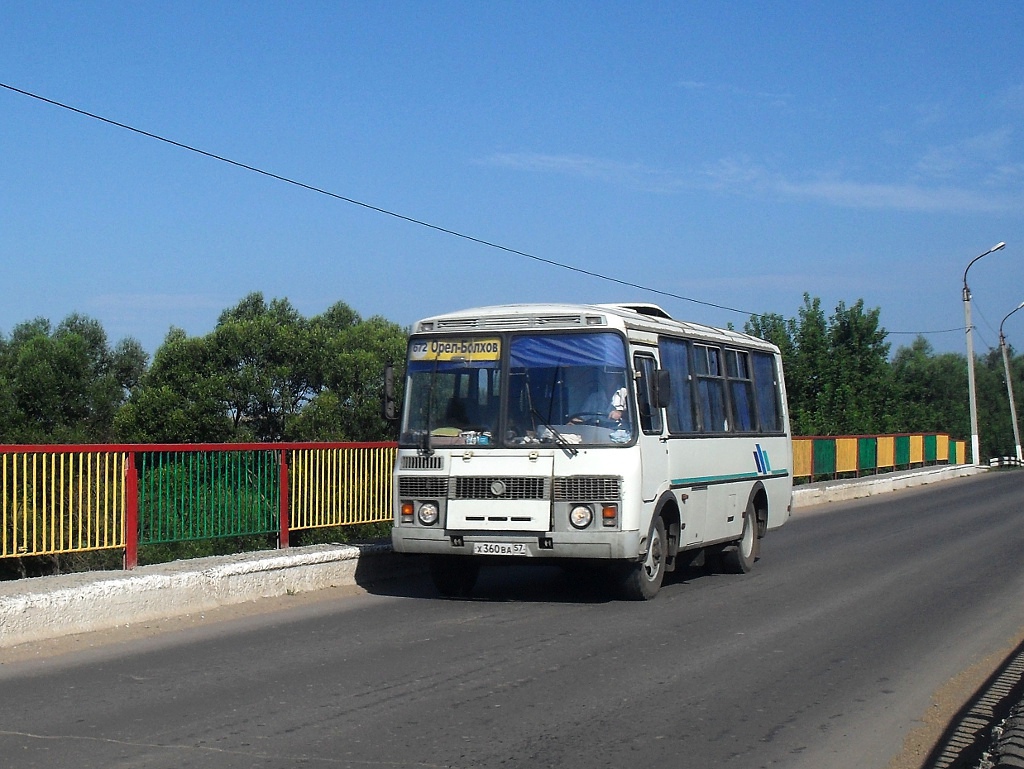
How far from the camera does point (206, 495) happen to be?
37.4ft

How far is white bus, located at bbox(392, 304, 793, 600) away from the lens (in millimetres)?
10883

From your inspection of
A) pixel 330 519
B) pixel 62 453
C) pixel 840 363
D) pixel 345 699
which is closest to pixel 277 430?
pixel 840 363

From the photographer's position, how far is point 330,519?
13.3 metres

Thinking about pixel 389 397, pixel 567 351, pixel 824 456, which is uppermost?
pixel 567 351

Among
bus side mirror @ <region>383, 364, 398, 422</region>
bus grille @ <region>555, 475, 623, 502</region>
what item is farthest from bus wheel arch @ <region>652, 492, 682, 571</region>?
bus side mirror @ <region>383, 364, 398, 422</region>

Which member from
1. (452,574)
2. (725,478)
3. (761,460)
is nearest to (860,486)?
(761,460)

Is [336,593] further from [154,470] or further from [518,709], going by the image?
[518,709]

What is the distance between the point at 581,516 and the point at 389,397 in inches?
94.5

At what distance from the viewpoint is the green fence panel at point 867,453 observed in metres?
36.7

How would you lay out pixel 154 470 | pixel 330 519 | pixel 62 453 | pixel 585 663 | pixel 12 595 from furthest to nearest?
pixel 330 519 < pixel 154 470 < pixel 62 453 < pixel 12 595 < pixel 585 663

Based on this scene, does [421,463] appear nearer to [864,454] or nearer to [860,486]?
[860,486]

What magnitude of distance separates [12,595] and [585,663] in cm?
436

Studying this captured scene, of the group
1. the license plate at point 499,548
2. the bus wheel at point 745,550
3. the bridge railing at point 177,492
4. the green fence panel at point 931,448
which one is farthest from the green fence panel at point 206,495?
the green fence panel at point 931,448

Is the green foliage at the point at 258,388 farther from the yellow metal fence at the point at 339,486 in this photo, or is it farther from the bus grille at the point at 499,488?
the bus grille at the point at 499,488
